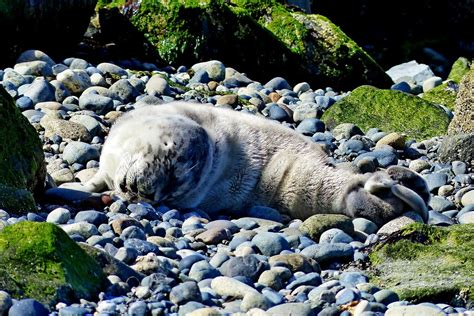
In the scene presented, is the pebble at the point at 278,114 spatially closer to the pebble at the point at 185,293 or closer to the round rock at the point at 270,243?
the round rock at the point at 270,243

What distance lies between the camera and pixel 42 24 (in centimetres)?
1220

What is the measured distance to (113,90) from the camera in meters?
10.5

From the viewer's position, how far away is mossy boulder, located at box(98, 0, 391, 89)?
1312 centimetres

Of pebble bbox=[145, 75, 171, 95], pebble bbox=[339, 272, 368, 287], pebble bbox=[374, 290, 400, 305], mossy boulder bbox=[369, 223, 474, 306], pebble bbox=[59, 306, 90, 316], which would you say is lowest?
pebble bbox=[145, 75, 171, 95]

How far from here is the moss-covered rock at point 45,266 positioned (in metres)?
4.66

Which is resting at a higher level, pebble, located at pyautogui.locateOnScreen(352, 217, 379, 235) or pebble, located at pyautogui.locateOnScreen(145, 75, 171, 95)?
pebble, located at pyautogui.locateOnScreen(145, 75, 171, 95)

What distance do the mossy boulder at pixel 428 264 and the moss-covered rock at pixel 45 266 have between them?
1513 mm

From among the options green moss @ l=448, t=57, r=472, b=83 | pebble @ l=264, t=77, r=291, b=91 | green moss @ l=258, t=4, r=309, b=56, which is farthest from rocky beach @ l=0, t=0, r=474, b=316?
green moss @ l=448, t=57, r=472, b=83

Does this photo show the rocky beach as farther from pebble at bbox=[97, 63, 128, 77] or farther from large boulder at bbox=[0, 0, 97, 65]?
large boulder at bbox=[0, 0, 97, 65]

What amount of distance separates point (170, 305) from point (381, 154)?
495 centimetres

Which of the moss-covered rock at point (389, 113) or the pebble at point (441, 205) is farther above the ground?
the moss-covered rock at point (389, 113)

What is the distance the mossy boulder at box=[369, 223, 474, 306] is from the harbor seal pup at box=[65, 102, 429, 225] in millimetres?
915

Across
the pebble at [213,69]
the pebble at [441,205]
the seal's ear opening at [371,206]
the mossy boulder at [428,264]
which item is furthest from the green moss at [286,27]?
the mossy boulder at [428,264]

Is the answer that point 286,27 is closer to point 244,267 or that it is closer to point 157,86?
point 157,86
